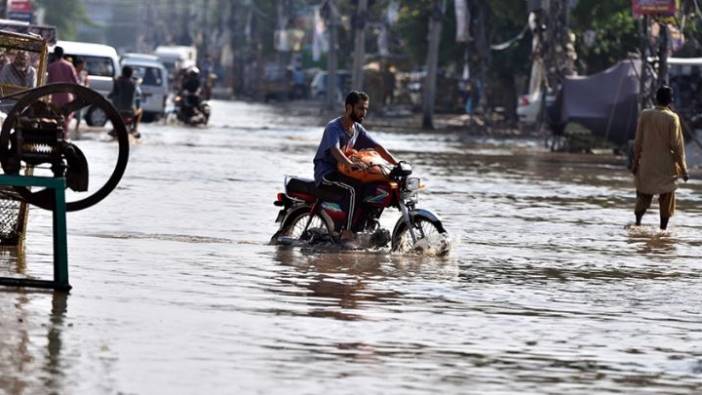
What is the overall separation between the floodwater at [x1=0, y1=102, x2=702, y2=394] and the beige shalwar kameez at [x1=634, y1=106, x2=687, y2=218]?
1.64 feet

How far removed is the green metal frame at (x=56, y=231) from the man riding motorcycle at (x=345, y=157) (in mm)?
4421

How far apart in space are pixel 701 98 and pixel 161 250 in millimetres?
24550

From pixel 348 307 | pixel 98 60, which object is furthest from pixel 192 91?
pixel 348 307

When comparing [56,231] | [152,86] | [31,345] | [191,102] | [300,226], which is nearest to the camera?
[31,345]

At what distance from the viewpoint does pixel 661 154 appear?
2117 cm

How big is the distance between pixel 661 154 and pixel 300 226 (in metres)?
5.76

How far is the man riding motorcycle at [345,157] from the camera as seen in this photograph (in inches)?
641

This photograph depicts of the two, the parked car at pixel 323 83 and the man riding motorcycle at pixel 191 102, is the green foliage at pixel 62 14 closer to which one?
the parked car at pixel 323 83

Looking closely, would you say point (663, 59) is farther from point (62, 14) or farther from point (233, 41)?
point (62, 14)

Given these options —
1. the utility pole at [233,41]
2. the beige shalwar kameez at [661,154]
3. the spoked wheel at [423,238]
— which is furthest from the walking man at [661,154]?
the utility pole at [233,41]

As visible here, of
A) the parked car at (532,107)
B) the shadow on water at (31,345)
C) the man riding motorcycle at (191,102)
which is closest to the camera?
the shadow on water at (31,345)

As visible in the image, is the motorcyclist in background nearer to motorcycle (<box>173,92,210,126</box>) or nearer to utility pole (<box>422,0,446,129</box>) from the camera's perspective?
motorcycle (<box>173,92,210,126</box>)

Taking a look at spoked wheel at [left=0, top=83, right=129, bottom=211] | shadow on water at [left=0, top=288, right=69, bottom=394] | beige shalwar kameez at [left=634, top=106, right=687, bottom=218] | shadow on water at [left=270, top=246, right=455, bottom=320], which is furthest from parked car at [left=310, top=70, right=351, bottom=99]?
shadow on water at [left=0, top=288, right=69, bottom=394]

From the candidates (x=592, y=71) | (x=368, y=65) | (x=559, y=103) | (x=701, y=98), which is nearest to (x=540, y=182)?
(x=701, y=98)
